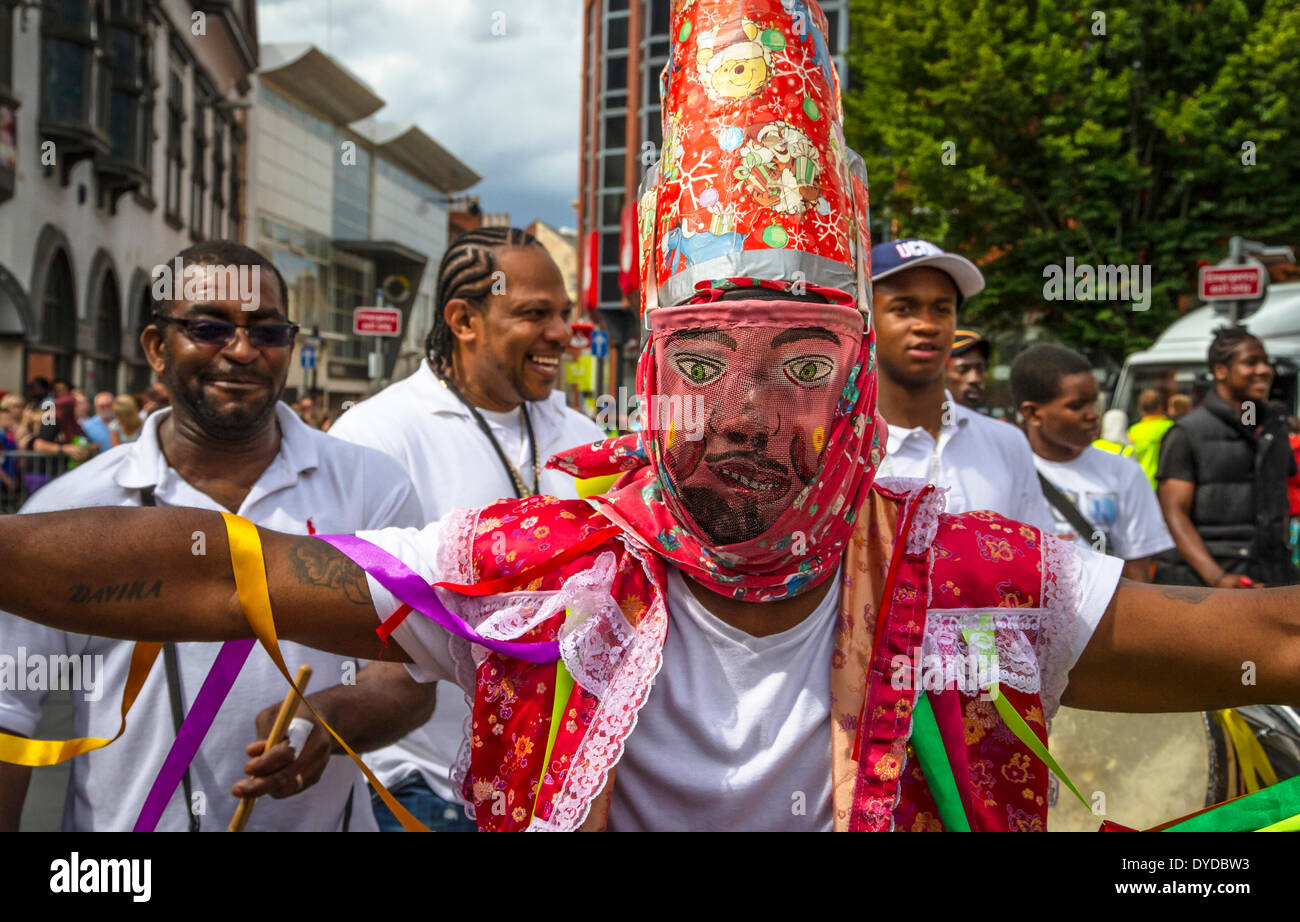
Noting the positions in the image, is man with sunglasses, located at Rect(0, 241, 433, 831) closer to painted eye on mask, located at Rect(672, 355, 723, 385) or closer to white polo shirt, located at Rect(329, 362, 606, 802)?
white polo shirt, located at Rect(329, 362, 606, 802)

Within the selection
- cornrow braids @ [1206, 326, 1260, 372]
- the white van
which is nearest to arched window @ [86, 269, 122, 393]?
the white van

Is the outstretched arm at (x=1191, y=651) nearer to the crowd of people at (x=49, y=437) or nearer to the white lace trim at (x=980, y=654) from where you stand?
the white lace trim at (x=980, y=654)

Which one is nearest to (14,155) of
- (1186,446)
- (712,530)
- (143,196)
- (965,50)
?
(143,196)

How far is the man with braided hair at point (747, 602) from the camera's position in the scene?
5.09ft

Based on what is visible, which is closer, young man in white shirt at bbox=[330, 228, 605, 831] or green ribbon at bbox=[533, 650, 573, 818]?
green ribbon at bbox=[533, 650, 573, 818]

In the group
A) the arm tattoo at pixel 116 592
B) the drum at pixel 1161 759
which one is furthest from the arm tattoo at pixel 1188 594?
the arm tattoo at pixel 116 592

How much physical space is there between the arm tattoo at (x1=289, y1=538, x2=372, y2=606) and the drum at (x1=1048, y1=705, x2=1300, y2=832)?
189 cm

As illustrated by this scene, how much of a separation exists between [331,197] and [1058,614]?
50.4 m

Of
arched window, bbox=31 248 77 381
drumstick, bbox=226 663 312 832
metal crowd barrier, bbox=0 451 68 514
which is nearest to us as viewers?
drumstick, bbox=226 663 312 832

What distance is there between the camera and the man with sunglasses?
2.38m

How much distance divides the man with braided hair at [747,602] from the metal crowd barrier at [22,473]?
34.9 ft

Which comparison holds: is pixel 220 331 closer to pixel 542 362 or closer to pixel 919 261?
pixel 542 362

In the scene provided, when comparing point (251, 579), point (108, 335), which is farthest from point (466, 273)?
point (108, 335)

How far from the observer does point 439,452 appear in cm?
359
